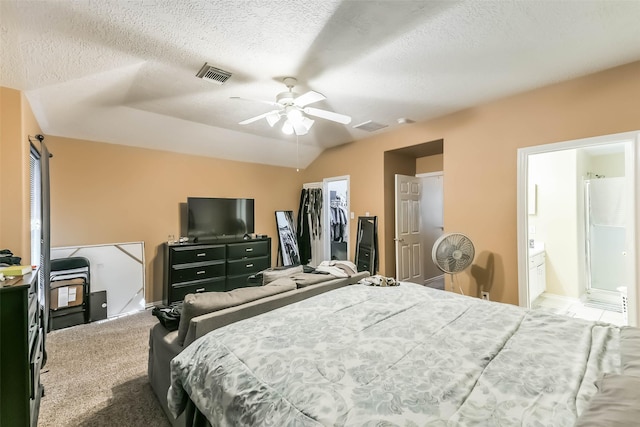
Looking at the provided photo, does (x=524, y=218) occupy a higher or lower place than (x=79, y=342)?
higher

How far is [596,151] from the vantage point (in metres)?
3.83

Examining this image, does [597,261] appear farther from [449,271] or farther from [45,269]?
[45,269]

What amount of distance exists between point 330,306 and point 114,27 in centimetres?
229

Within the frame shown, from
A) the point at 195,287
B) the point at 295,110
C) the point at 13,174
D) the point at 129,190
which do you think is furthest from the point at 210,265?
the point at 295,110

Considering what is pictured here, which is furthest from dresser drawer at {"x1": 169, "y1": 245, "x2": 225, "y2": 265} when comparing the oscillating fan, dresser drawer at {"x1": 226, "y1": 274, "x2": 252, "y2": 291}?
the oscillating fan

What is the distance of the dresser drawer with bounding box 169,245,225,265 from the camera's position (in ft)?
Result: 12.5

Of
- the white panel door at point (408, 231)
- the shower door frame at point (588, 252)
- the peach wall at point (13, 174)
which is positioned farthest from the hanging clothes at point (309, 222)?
the shower door frame at point (588, 252)

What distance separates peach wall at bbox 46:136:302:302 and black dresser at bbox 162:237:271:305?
0.41m

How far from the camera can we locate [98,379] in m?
2.22

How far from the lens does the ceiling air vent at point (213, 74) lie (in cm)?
230

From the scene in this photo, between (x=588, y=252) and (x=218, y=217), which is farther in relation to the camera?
(x=218, y=217)

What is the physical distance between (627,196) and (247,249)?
14.8 ft

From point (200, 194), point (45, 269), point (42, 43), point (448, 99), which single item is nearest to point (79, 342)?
point (45, 269)

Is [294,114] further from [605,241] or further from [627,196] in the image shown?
[605,241]
